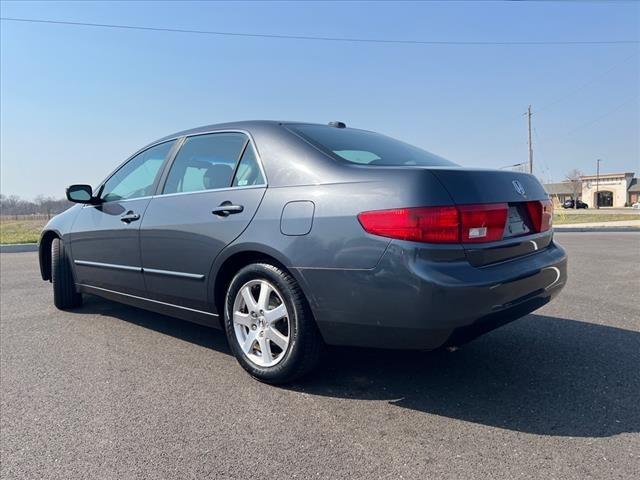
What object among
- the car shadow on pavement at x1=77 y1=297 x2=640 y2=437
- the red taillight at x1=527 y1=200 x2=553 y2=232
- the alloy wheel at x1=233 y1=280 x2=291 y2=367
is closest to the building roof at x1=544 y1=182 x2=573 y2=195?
the car shadow on pavement at x1=77 y1=297 x2=640 y2=437

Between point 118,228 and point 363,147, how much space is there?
6.96 ft

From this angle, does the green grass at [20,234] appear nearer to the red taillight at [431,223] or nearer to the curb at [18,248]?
the curb at [18,248]

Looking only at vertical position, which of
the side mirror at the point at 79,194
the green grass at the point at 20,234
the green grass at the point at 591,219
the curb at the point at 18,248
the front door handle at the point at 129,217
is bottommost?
the green grass at the point at 591,219

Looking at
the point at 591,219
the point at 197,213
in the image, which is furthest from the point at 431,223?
the point at 591,219

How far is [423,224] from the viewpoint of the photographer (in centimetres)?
219

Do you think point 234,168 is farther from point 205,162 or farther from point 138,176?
point 138,176

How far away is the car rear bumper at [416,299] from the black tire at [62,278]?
10.6 feet

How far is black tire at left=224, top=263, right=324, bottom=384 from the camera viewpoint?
255 cm

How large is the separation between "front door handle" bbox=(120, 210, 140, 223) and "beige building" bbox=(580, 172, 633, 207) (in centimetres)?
8353

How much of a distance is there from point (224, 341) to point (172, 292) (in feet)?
2.14

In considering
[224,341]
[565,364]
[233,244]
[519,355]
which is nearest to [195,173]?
[233,244]

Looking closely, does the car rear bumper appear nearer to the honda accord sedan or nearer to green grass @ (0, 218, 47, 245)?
the honda accord sedan

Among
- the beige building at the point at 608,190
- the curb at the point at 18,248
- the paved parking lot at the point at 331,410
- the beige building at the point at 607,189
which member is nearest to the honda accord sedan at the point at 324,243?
the paved parking lot at the point at 331,410

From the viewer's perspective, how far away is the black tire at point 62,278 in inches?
183
